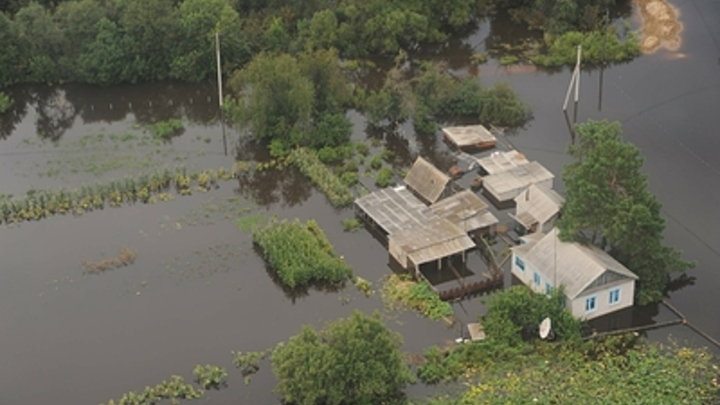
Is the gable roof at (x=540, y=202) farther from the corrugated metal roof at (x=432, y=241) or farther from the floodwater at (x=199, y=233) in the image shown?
the floodwater at (x=199, y=233)

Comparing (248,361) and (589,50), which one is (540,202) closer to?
(248,361)

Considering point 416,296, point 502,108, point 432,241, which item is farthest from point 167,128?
point 416,296

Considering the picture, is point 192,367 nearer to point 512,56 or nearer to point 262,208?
point 262,208

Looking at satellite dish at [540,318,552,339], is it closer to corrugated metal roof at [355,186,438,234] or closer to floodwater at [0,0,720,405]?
floodwater at [0,0,720,405]

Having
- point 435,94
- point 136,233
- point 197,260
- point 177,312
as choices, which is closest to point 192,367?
point 177,312

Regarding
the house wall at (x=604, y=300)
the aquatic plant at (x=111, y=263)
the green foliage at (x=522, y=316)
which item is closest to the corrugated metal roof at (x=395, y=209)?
the green foliage at (x=522, y=316)
